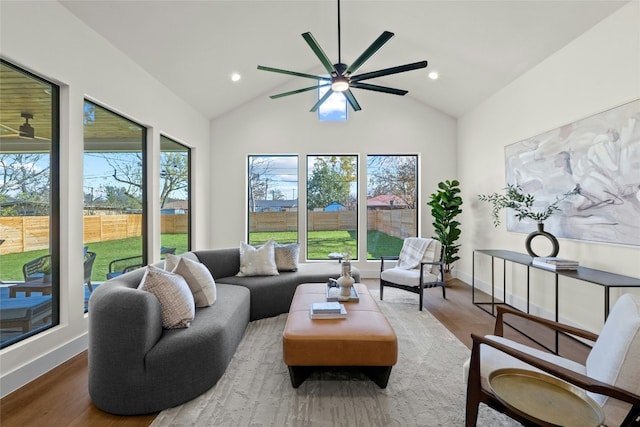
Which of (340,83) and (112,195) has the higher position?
(340,83)

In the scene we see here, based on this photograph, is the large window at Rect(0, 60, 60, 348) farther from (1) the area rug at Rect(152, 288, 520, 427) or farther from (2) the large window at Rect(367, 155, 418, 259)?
(2) the large window at Rect(367, 155, 418, 259)

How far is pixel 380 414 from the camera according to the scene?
1.91 meters

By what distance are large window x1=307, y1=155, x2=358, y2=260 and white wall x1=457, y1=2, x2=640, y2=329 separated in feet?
7.05

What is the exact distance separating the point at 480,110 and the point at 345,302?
4205mm

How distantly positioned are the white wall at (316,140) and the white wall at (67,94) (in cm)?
220

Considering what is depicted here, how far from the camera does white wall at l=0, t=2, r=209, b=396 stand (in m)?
2.23

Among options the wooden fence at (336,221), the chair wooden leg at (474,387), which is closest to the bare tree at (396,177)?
the wooden fence at (336,221)

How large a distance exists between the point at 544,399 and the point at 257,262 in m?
3.24

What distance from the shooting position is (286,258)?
420cm

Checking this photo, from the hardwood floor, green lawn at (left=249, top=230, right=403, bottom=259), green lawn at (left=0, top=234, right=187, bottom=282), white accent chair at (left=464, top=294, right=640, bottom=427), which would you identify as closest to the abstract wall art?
the hardwood floor

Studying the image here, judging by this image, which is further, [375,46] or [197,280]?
[197,280]

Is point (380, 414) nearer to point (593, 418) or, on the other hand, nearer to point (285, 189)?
point (593, 418)

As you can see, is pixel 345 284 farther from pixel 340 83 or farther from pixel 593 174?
pixel 593 174

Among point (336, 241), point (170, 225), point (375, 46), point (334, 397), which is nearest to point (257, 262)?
point (170, 225)
